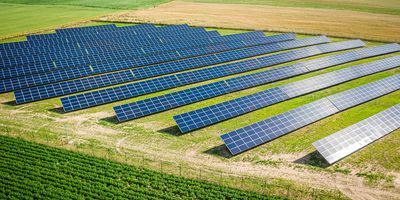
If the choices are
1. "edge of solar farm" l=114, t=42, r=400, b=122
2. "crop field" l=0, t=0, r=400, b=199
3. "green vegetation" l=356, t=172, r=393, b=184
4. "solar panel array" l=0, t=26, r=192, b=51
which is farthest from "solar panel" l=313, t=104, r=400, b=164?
"solar panel array" l=0, t=26, r=192, b=51

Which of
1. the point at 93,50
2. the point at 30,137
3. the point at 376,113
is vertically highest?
the point at 376,113

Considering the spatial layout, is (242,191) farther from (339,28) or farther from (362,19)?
(362,19)

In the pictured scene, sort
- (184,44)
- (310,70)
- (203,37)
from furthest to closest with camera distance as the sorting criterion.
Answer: (203,37) → (184,44) → (310,70)

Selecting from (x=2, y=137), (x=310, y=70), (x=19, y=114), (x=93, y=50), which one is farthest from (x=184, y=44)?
(x=2, y=137)

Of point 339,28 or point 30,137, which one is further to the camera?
point 339,28

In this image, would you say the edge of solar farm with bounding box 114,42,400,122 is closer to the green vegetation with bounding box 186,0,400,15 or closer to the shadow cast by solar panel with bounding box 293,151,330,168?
the shadow cast by solar panel with bounding box 293,151,330,168

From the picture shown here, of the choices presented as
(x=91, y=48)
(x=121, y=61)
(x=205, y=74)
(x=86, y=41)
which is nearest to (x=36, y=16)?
(x=86, y=41)

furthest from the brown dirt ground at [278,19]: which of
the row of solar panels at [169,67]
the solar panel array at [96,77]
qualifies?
the solar panel array at [96,77]

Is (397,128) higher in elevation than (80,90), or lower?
higher

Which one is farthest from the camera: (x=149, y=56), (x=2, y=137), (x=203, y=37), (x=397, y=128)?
(x=203, y=37)
